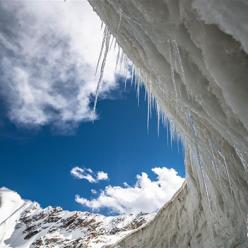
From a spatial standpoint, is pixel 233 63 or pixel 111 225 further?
pixel 111 225

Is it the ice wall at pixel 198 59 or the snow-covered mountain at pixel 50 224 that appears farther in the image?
the snow-covered mountain at pixel 50 224

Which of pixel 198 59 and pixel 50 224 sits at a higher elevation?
A: pixel 50 224

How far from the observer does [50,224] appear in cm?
10212

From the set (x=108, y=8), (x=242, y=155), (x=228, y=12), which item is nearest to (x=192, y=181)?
(x=242, y=155)

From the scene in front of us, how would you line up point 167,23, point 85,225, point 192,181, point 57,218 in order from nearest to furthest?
point 167,23 → point 192,181 → point 85,225 → point 57,218

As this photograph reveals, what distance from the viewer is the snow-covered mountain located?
242 ft

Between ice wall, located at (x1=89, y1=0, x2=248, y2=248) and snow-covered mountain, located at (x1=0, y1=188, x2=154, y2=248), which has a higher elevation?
snow-covered mountain, located at (x1=0, y1=188, x2=154, y2=248)

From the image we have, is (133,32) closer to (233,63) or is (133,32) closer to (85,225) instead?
(233,63)

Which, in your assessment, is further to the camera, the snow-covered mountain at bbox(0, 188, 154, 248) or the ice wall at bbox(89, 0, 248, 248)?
the snow-covered mountain at bbox(0, 188, 154, 248)

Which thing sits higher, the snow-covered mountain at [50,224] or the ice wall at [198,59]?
the snow-covered mountain at [50,224]

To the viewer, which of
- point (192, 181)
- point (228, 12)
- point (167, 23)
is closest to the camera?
point (228, 12)

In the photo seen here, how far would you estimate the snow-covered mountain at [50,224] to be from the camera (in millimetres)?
Result: 73812

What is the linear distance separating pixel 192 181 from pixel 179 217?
269cm

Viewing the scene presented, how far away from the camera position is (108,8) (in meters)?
2.86
